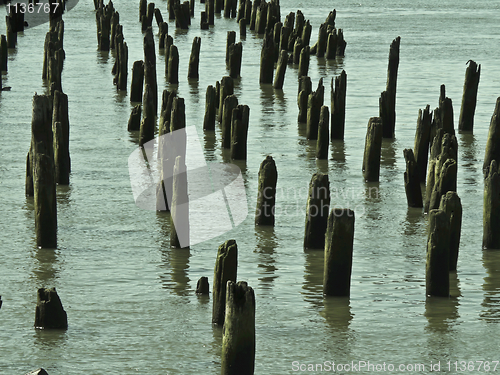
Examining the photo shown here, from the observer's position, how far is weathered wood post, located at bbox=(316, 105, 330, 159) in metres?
17.9

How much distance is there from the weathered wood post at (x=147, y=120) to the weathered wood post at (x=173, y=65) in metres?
7.12

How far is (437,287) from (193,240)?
3.86 meters

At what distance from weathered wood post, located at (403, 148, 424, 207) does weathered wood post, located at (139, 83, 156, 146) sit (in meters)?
6.28

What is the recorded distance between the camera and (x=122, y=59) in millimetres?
25609

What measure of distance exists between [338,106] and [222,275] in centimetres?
1023

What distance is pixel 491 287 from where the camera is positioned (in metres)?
11.5

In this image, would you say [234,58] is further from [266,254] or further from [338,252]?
[338,252]

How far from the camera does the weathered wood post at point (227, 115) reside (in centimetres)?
1833

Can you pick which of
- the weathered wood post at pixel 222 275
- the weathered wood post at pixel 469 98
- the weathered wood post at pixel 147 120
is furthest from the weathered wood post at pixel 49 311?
the weathered wood post at pixel 469 98

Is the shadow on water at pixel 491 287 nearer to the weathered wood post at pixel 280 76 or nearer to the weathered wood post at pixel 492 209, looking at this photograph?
the weathered wood post at pixel 492 209

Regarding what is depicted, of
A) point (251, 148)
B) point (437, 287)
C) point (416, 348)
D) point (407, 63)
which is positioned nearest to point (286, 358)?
point (416, 348)

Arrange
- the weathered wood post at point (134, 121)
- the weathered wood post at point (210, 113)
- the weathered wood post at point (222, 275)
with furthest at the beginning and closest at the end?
1. the weathered wood post at point (134, 121)
2. the weathered wood post at point (210, 113)
3. the weathered wood post at point (222, 275)

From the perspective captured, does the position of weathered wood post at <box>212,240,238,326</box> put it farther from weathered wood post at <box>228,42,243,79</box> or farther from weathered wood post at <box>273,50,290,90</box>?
weathered wood post at <box>228,42,243,79</box>

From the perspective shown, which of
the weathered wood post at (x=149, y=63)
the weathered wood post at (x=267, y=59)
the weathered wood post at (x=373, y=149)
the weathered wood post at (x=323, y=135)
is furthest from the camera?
the weathered wood post at (x=267, y=59)
